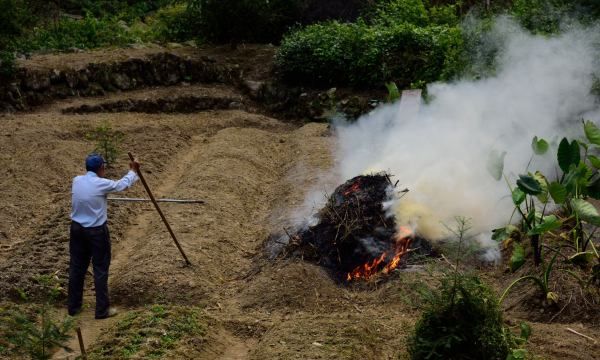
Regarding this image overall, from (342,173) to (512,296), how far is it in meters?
4.95

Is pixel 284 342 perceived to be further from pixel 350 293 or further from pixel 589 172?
pixel 589 172

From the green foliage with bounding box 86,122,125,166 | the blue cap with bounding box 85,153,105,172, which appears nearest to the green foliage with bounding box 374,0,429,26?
the green foliage with bounding box 86,122,125,166

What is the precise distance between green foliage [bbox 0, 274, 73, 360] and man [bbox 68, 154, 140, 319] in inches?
18.4

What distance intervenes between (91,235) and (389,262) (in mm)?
3388

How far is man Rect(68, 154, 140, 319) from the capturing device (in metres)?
9.23

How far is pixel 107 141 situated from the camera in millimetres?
15070

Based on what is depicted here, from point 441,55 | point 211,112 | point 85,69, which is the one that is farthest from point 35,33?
point 441,55

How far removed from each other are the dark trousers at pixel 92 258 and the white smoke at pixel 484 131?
350 centimetres

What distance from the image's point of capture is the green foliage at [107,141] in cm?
1444

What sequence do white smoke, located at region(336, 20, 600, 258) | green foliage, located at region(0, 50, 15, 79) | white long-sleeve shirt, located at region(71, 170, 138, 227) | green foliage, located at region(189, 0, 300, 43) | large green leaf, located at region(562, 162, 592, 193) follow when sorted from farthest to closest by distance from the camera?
1. green foliage, located at region(189, 0, 300, 43)
2. green foliage, located at region(0, 50, 15, 79)
3. white smoke, located at region(336, 20, 600, 258)
4. white long-sleeve shirt, located at region(71, 170, 138, 227)
5. large green leaf, located at region(562, 162, 592, 193)

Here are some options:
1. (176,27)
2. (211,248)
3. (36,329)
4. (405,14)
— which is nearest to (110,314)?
(211,248)

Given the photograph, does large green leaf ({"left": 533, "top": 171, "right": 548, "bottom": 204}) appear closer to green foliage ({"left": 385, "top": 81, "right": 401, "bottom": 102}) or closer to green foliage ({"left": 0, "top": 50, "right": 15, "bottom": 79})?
green foliage ({"left": 385, "top": 81, "right": 401, "bottom": 102})

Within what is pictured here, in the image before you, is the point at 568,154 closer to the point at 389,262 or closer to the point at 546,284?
the point at 546,284

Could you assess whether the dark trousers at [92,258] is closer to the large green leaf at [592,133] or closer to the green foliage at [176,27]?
the large green leaf at [592,133]
